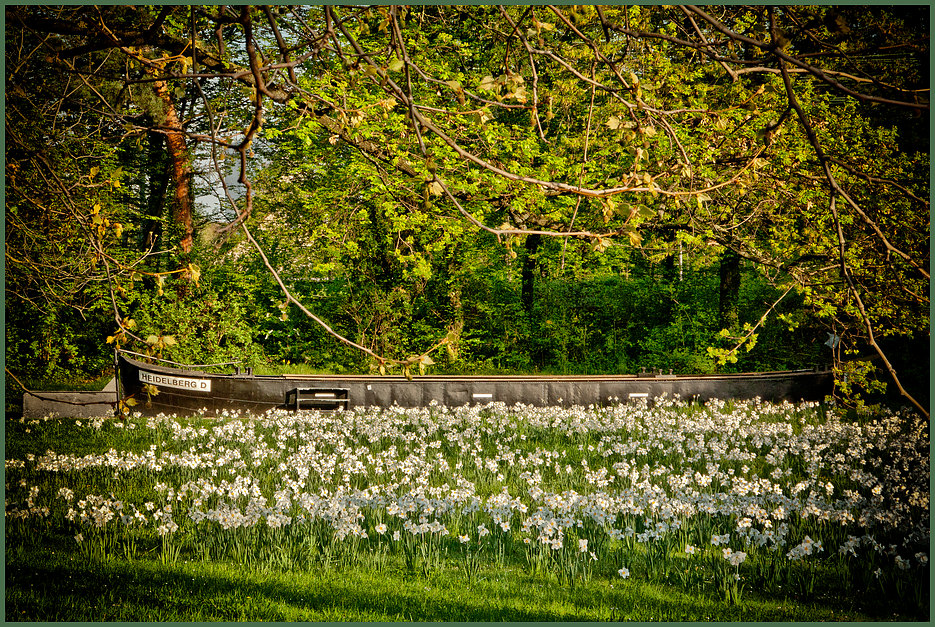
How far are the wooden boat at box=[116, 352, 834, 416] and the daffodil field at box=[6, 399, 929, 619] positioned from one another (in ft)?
4.53

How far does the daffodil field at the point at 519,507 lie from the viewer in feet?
13.6

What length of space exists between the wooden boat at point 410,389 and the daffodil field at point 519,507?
4.53ft

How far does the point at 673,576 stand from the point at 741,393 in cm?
695

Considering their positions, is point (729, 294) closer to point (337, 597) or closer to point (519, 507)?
point (519, 507)

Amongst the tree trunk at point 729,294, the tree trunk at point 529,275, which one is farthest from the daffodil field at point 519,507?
the tree trunk at point 529,275

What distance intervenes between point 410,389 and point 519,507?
5.18 meters

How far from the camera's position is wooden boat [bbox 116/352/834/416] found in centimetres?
902

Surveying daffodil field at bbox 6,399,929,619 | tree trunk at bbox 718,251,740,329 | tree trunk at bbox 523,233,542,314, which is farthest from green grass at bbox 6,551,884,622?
tree trunk at bbox 523,233,542,314

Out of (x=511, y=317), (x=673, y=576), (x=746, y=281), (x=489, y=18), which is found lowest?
(x=673, y=576)

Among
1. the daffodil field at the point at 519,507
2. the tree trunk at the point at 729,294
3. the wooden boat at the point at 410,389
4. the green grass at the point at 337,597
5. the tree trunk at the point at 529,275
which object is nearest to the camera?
the green grass at the point at 337,597

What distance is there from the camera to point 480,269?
15.4 meters

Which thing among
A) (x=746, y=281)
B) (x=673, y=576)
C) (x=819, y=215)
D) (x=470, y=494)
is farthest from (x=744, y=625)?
(x=746, y=281)

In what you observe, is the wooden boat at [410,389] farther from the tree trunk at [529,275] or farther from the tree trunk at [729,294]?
the tree trunk at [529,275]

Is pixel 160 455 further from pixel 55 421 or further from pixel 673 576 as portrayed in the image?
pixel 673 576
